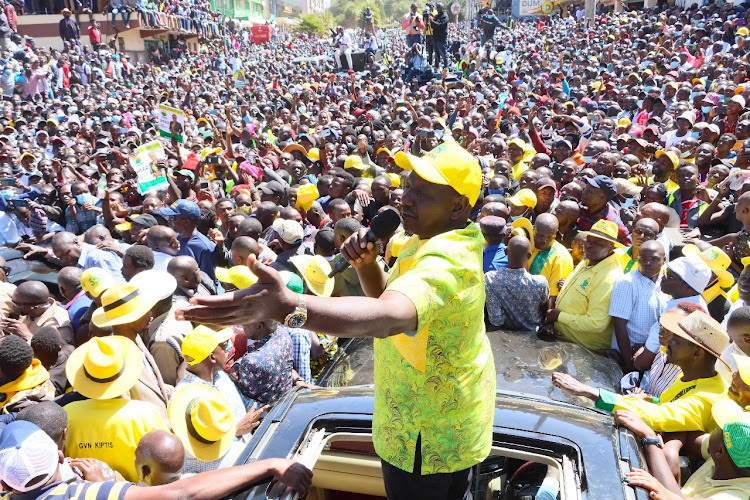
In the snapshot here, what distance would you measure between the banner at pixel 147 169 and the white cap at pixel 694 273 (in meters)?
6.16

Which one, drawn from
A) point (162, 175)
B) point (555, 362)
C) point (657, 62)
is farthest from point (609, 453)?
point (657, 62)

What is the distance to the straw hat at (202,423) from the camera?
2717 millimetres

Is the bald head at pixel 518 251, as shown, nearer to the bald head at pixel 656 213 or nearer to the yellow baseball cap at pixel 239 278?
the bald head at pixel 656 213

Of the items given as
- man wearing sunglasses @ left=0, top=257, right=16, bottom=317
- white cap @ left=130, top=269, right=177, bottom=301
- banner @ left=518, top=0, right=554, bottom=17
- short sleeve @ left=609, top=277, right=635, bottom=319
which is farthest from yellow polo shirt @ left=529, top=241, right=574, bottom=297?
banner @ left=518, top=0, right=554, bottom=17

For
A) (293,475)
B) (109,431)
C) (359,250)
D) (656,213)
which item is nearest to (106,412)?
(109,431)

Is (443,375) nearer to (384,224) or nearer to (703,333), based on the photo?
(384,224)

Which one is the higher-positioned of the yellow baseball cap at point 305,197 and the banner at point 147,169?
the banner at point 147,169

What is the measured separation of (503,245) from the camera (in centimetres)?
496

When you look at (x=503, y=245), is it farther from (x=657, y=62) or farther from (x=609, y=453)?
(x=657, y=62)

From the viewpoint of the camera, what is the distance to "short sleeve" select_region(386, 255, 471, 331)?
144 cm

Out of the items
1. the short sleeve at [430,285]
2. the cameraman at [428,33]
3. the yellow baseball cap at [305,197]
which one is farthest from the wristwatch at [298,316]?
the cameraman at [428,33]

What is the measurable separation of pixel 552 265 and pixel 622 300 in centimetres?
88

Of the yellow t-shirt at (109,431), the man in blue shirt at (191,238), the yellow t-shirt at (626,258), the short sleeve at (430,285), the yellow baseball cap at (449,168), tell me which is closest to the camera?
the short sleeve at (430,285)

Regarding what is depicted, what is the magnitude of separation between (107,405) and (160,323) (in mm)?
923
